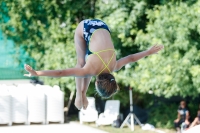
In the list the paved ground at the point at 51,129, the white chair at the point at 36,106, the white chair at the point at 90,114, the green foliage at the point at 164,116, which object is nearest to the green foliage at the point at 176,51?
the green foliage at the point at 164,116

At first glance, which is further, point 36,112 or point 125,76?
point 36,112

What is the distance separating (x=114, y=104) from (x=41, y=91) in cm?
218

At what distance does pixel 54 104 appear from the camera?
14.7 meters

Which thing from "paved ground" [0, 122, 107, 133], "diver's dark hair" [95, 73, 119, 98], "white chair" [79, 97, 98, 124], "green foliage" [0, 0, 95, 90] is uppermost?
"green foliage" [0, 0, 95, 90]

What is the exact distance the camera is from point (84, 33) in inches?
241

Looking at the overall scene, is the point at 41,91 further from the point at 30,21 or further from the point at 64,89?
the point at 30,21

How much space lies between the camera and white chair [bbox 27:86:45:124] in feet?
47.4

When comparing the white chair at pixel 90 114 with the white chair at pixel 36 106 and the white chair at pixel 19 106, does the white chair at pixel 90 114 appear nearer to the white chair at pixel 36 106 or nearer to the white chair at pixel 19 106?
the white chair at pixel 36 106

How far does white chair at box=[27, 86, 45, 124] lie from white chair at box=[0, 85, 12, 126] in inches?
22.9

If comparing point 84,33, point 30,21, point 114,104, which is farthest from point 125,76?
point 84,33

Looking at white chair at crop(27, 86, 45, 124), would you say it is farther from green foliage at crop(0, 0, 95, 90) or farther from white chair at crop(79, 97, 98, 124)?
white chair at crop(79, 97, 98, 124)

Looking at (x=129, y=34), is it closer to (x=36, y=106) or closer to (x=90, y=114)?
(x=90, y=114)

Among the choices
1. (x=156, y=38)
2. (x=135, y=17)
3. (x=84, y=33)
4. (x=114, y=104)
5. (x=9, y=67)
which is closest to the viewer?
(x=84, y=33)

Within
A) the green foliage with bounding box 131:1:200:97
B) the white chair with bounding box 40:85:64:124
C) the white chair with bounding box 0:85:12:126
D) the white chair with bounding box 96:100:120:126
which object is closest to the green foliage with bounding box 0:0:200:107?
the green foliage with bounding box 131:1:200:97
